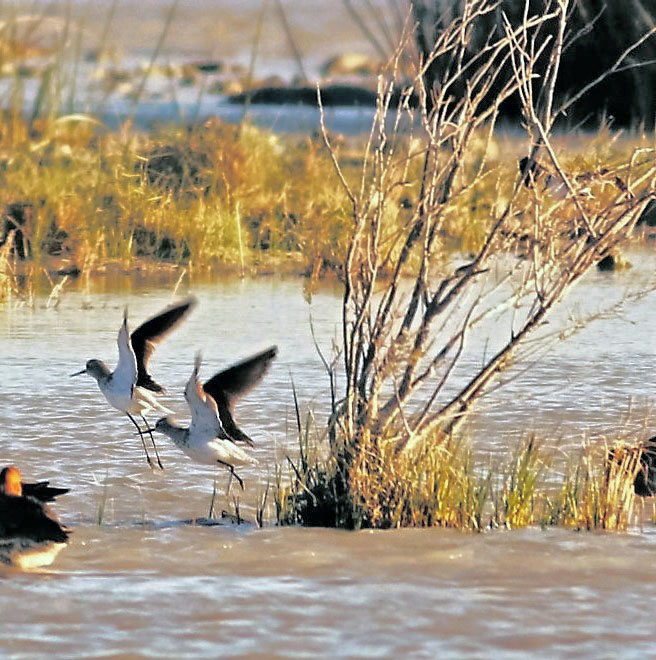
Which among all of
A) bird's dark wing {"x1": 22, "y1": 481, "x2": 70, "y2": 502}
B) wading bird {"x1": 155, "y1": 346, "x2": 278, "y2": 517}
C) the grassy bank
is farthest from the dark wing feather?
the grassy bank

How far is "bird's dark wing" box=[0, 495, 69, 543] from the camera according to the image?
5.61 metres

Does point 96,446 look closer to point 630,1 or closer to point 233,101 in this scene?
point 630,1

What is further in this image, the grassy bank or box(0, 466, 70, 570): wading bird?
the grassy bank

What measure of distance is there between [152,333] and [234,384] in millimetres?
832

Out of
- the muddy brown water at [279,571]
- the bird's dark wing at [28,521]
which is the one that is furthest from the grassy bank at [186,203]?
the bird's dark wing at [28,521]

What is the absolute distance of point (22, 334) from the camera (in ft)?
35.5

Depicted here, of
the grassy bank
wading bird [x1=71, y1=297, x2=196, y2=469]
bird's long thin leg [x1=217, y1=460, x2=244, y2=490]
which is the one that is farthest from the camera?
the grassy bank

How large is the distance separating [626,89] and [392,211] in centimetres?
627

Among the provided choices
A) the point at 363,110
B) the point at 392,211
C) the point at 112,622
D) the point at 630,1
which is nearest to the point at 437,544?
the point at 112,622

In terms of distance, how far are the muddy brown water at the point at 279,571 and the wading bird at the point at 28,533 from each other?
0.23 feet

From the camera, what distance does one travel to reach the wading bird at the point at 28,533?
561 centimetres

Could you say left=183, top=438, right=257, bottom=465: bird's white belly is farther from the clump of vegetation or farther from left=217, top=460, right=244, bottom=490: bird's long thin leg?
the clump of vegetation

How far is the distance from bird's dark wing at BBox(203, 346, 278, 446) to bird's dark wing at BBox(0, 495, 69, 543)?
3.60 ft

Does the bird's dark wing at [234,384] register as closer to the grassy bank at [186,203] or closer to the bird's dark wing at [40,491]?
the bird's dark wing at [40,491]
